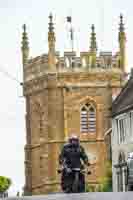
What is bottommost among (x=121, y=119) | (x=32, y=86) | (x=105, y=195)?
(x=105, y=195)

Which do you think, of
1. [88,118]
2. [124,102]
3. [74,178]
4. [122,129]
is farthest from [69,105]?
[74,178]

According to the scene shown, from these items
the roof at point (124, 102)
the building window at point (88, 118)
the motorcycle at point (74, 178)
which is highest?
the building window at point (88, 118)

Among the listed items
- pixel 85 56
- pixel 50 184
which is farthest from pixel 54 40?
pixel 50 184

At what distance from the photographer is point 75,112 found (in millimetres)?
119625

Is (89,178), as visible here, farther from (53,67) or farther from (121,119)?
(121,119)

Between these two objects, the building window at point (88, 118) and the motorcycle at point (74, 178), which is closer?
the motorcycle at point (74, 178)

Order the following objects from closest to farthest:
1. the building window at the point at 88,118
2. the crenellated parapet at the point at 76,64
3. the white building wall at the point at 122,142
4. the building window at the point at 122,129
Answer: the white building wall at the point at 122,142 < the building window at the point at 122,129 < the building window at the point at 88,118 < the crenellated parapet at the point at 76,64

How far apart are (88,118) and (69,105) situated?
1947 millimetres

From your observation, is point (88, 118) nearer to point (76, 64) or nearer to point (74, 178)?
point (76, 64)

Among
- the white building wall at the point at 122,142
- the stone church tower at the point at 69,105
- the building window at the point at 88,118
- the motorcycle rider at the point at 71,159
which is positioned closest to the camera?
the motorcycle rider at the point at 71,159

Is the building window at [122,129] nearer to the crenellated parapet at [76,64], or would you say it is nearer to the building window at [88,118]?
the building window at [88,118]

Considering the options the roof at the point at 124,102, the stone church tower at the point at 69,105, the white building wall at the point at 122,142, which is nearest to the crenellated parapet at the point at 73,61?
the stone church tower at the point at 69,105

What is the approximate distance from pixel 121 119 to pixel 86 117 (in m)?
37.8

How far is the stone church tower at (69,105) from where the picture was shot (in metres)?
119
